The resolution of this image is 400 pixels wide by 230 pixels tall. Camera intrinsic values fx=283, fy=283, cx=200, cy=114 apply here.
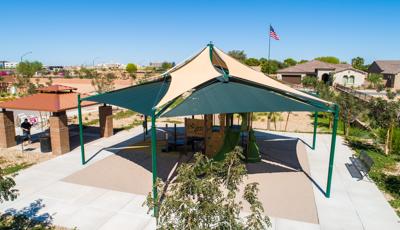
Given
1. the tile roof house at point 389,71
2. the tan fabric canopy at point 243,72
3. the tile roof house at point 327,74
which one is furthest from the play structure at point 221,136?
the tile roof house at point 389,71

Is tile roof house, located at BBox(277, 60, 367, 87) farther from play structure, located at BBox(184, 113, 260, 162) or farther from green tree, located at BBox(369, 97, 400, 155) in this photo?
play structure, located at BBox(184, 113, 260, 162)

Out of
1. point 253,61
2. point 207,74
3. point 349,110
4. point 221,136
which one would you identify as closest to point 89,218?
point 207,74

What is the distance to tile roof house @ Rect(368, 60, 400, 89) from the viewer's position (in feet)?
168

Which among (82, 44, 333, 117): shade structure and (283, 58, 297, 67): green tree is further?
(283, 58, 297, 67): green tree

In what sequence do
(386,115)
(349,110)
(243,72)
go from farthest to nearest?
(349,110), (386,115), (243,72)

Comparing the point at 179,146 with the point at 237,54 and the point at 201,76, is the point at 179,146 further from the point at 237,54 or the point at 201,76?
the point at 237,54

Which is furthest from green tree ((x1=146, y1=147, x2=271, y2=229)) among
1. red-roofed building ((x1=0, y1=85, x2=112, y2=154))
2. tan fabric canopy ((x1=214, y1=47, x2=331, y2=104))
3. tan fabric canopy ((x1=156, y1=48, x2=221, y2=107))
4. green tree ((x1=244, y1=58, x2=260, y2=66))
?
green tree ((x1=244, y1=58, x2=260, y2=66))

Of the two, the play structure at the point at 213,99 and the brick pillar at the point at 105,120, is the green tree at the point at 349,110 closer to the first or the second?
the play structure at the point at 213,99

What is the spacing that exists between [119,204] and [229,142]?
5100 millimetres

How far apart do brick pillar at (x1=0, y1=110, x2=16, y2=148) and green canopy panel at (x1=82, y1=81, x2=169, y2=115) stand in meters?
5.78

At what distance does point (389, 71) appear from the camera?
55.5 m

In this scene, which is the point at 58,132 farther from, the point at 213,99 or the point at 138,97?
the point at 213,99

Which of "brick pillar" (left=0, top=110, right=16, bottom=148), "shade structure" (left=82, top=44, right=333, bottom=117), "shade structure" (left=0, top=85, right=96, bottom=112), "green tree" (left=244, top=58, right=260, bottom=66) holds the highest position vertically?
"green tree" (left=244, top=58, right=260, bottom=66)

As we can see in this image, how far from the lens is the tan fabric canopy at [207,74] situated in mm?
10120
